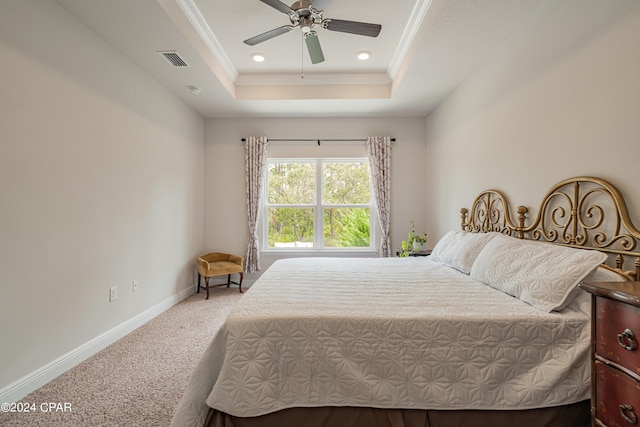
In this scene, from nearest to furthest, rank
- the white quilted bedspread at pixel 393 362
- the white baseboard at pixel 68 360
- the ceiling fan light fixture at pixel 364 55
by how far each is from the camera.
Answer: the white quilted bedspread at pixel 393 362 → the white baseboard at pixel 68 360 → the ceiling fan light fixture at pixel 364 55

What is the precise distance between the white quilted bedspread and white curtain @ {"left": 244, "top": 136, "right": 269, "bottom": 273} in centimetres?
304

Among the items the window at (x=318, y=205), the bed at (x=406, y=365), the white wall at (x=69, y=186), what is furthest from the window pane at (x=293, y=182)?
the bed at (x=406, y=365)

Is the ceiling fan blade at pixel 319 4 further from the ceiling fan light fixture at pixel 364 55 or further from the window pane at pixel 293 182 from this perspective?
the window pane at pixel 293 182

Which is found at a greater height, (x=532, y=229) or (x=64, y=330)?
(x=532, y=229)

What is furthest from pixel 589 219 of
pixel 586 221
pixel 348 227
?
pixel 348 227

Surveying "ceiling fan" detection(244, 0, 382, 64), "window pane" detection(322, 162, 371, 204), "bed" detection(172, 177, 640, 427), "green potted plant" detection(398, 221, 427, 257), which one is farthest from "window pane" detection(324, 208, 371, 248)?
"bed" detection(172, 177, 640, 427)

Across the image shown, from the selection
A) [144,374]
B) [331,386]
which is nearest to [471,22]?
[331,386]

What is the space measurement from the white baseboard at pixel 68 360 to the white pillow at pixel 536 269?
2.98m

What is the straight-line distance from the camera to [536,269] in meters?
1.57

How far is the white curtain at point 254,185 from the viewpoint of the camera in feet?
14.2

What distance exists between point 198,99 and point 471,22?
123 inches

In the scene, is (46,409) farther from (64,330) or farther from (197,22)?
(197,22)

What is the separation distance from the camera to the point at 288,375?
130 centimetres

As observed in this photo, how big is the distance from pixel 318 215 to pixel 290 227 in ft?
1.58
